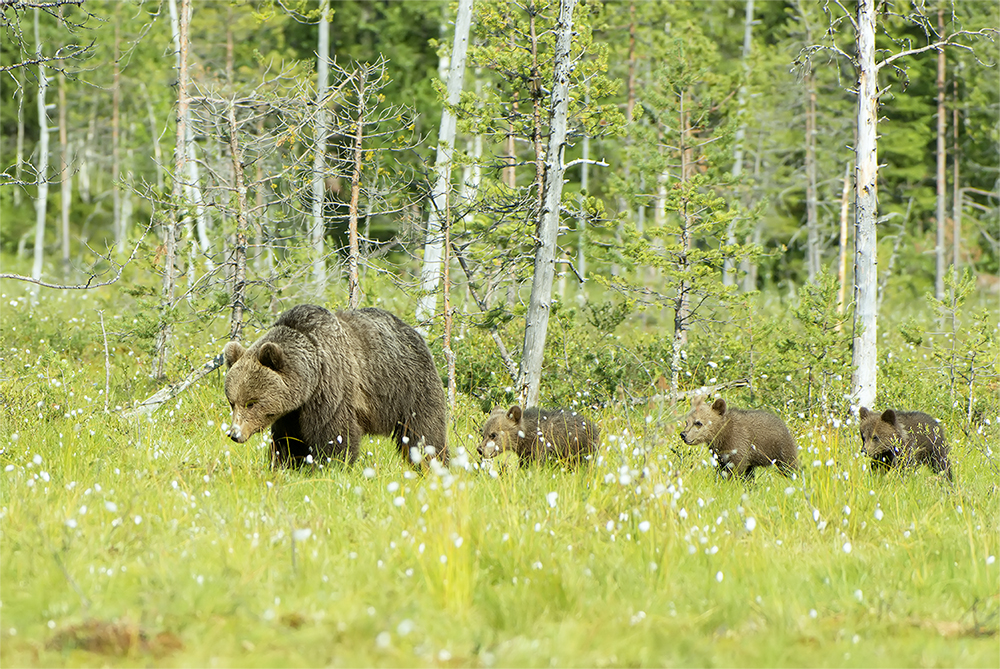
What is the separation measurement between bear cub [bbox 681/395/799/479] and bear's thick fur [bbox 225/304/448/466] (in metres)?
2.42

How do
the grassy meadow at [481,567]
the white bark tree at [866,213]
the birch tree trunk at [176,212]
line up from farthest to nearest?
the birch tree trunk at [176,212] → the white bark tree at [866,213] → the grassy meadow at [481,567]

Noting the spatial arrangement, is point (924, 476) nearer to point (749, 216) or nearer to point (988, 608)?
point (988, 608)

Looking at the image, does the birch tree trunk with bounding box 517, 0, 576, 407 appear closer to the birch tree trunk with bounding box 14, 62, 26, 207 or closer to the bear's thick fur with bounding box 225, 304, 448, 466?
the bear's thick fur with bounding box 225, 304, 448, 466

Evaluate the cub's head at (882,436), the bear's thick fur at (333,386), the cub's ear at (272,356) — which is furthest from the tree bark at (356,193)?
the cub's head at (882,436)

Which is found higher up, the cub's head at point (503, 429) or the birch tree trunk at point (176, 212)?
the birch tree trunk at point (176, 212)

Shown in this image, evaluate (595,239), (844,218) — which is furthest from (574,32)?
(844,218)

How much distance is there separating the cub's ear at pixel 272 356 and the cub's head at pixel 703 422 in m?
3.72

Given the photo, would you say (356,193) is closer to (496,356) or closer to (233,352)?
(496,356)

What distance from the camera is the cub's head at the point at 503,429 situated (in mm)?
8523

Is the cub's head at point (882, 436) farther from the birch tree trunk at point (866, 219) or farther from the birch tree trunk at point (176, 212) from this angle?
the birch tree trunk at point (176, 212)

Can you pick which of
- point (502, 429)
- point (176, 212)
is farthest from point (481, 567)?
point (176, 212)

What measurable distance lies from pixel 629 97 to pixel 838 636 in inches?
1012

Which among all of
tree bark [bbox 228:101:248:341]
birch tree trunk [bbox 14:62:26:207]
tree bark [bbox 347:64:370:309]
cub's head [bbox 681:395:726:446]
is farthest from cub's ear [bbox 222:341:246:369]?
cub's head [bbox 681:395:726:446]

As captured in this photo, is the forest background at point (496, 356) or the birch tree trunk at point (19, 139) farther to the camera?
the birch tree trunk at point (19, 139)
